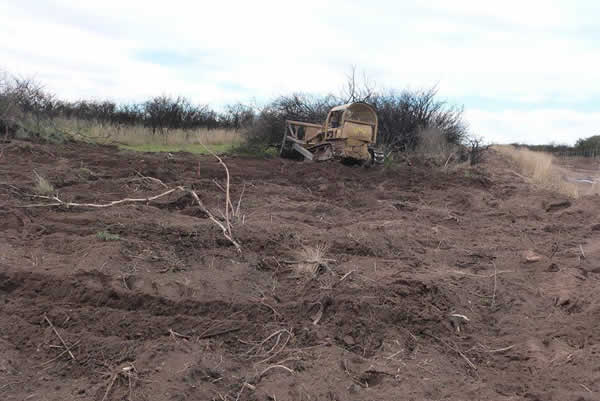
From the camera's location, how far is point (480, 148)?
813 inches

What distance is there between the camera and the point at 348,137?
15508 mm

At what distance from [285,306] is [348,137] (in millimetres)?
11475

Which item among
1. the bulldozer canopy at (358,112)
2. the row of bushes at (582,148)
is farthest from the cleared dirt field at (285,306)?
the row of bushes at (582,148)

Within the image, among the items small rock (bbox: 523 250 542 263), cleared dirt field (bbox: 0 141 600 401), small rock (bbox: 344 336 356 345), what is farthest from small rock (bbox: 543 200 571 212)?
small rock (bbox: 344 336 356 345)

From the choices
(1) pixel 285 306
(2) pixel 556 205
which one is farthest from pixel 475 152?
(1) pixel 285 306

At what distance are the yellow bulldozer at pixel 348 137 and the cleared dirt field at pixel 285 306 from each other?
7432 mm

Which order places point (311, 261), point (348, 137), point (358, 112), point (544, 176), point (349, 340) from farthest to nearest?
point (544, 176) → point (358, 112) → point (348, 137) → point (311, 261) → point (349, 340)

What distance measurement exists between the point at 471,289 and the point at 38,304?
161 inches

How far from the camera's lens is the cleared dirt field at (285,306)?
3.48 metres

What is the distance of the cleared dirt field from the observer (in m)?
3.48

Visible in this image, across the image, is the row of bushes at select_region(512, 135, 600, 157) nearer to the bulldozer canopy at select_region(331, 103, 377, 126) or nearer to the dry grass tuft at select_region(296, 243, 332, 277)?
the bulldozer canopy at select_region(331, 103, 377, 126)

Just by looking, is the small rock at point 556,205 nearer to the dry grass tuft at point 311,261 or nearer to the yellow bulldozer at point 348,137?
the dry grass tuft at point 311,261

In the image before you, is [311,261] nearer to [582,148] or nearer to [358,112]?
[358,112]

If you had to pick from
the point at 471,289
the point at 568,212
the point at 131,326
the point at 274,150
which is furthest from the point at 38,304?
the point at 274,150
